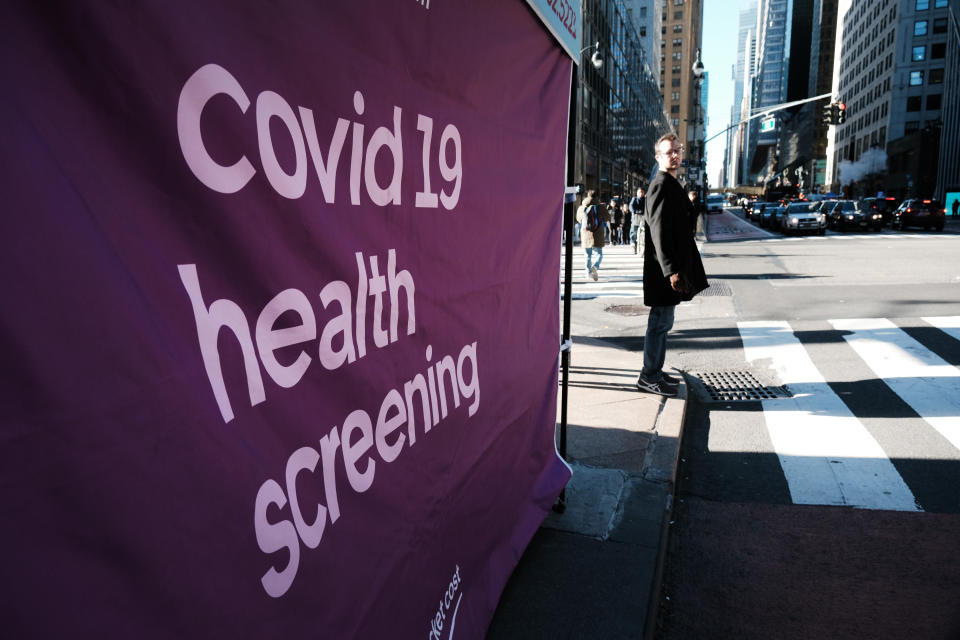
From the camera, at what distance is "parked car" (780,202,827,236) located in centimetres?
3091

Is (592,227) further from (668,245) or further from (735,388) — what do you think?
(668,245)

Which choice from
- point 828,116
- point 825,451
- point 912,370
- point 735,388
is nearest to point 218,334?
point 825,451

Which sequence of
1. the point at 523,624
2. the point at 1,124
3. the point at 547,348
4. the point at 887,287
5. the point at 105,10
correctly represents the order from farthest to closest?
the point at 887,287, the point at 547,348, the point at 523,624, the point at 105,10, the point at 1,124

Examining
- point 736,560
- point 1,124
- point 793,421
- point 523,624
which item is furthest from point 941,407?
point 1,124

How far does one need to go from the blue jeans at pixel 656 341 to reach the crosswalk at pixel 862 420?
1006mm

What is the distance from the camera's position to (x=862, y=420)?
5367 mm

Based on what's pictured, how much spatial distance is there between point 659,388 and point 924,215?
36392 millimetres

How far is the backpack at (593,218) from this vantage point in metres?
13.7

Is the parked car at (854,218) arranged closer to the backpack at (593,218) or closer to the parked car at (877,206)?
the parked car at (877,206)

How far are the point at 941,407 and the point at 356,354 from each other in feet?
19.0

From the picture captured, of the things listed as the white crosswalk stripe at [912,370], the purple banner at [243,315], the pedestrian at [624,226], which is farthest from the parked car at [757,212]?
the purple banner at [243,315]

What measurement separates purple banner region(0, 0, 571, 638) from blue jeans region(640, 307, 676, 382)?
141 inches

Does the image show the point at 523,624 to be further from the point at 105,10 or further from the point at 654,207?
the point at 654,207

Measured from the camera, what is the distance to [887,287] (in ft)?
38.7
